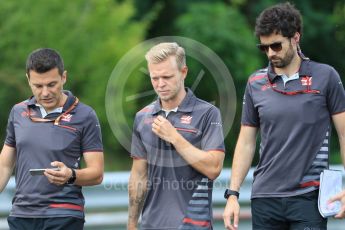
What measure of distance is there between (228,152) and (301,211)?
12.1 m

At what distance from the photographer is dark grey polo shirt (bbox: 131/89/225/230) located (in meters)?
6.51

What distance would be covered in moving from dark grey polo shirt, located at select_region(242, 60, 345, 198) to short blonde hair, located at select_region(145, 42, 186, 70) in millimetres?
614

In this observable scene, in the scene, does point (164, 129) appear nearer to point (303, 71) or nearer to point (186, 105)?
point (186, 105)

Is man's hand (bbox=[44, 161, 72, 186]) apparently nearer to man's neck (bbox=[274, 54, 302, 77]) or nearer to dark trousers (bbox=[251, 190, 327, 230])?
dark trousers (bbox=[251, 190, 327, 230])

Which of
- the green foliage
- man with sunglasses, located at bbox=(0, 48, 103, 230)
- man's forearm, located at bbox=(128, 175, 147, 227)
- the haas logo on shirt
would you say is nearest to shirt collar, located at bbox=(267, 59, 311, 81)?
man's forearm, located at bbox=(128, 175, 147, 227)

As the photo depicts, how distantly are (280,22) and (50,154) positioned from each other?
1.74 m

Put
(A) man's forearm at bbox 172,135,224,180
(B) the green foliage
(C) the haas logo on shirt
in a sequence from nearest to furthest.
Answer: (A) man's forearm at bbox 172,135,224,180 < (C) the haas logo on shirt < (B) the green foliage

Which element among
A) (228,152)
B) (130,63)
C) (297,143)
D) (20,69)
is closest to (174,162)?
(297,143)

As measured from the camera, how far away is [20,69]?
632 inches

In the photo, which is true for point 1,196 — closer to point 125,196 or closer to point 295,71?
point 125,196

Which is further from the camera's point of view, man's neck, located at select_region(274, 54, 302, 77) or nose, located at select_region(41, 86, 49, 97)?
nose, located at select_region(41, 86, 49, 97)

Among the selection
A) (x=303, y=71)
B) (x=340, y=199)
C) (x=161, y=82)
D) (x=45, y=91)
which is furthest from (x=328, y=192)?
(x=45, y=91)

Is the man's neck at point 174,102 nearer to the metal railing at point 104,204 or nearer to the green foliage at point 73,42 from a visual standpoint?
the metal railing at point 104,204

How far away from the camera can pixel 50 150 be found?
6.75m
